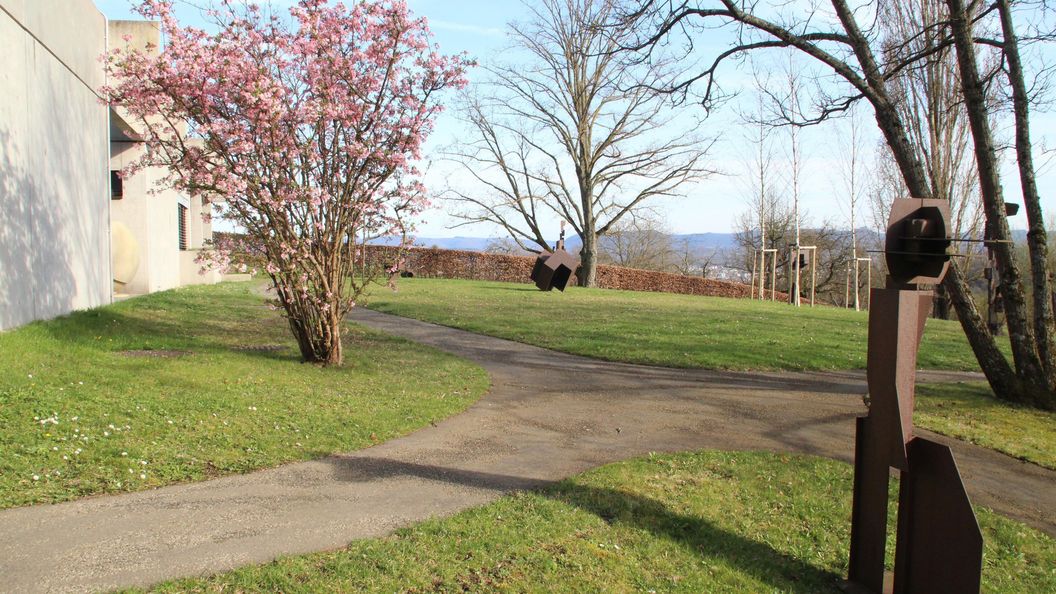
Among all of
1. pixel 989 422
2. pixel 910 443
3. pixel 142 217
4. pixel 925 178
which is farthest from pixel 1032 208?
pixel 142 217

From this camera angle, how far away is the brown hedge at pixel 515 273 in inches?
1473

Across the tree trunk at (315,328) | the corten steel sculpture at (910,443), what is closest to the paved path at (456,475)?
the corten steel sculpture at (910,443)

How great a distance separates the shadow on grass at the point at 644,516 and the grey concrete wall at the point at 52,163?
5.87 metres

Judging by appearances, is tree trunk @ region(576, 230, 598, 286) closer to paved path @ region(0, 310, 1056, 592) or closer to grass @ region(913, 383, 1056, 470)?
paved path @ region(0, 310, 1056, 592)

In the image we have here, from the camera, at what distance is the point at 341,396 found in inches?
300

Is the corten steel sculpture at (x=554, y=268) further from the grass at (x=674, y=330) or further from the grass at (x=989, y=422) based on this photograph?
the grass at (x=989, y=422)

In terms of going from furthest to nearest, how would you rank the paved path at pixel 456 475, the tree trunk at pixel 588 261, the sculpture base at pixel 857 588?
the tree trunk at pixel 588 261 → the sculpture base at pixel 857 588 → the paved path at pixel 456 475

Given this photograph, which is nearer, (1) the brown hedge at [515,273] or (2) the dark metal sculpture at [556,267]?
(2) the dark metal sculpture at [556,267]

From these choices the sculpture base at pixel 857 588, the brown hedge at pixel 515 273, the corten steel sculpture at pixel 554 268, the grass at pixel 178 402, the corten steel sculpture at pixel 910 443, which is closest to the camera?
the corten steel sculpture at pixel 910 443

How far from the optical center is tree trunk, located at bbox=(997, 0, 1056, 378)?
8609 mm

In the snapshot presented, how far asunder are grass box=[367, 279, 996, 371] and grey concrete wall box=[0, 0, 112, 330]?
22.0 ft

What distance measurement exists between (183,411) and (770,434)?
538 centimetres

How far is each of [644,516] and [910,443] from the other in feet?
5.52

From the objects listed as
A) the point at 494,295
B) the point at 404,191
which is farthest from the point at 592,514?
the point at 494,295
